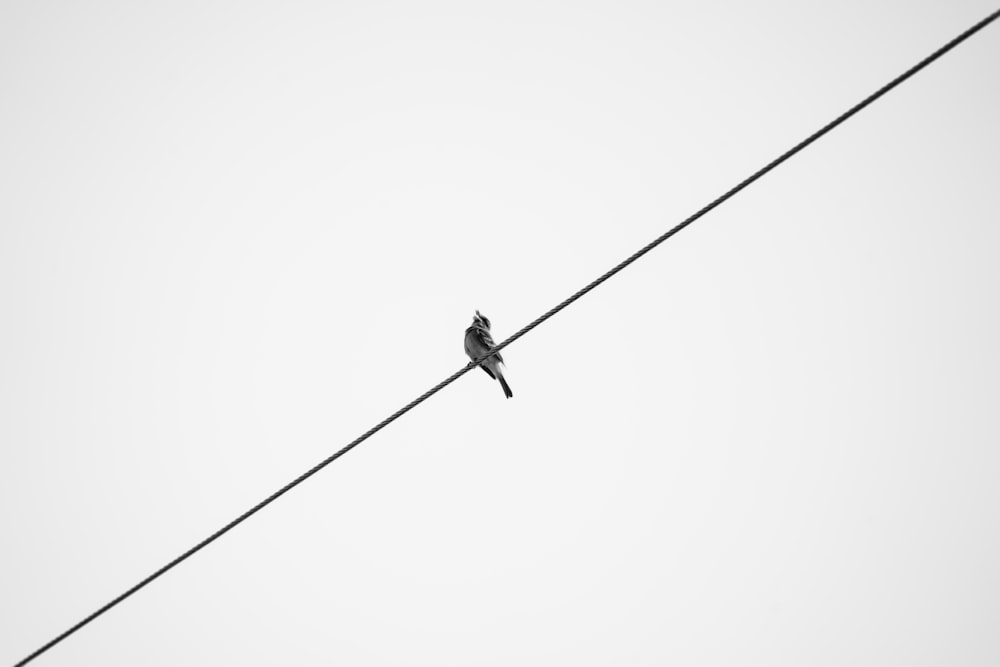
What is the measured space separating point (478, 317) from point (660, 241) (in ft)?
21.2

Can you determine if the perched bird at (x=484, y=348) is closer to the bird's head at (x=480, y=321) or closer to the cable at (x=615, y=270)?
the bird's head at (x=480, y=321)

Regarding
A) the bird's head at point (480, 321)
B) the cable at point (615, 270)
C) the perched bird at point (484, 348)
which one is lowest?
the cable at point (615, 270)

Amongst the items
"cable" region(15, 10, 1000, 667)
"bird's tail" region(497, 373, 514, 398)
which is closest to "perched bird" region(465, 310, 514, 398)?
"bird's tail" region(497, 373, 514, 398)

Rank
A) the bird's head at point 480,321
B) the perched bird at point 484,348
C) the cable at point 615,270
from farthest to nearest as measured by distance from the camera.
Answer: the bird's head at point 480,321 < the perched bird at point 484,348 < the cable at point 615,270

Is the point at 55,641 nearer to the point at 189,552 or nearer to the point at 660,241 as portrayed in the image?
the point at 189,552

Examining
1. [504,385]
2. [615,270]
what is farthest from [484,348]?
[615,270]

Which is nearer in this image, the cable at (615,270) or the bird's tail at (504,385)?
the cable at (615,270)

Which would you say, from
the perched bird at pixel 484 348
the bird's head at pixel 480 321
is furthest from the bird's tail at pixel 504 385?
the bird's head at pixel 480 321

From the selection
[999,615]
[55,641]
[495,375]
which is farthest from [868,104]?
[999,615]

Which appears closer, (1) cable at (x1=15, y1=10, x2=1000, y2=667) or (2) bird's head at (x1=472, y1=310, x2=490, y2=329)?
(1) cable at (x1=15, y1=10, x2=1000, y2=667)

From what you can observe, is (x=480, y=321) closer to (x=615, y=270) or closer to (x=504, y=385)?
(x=504, y=385)

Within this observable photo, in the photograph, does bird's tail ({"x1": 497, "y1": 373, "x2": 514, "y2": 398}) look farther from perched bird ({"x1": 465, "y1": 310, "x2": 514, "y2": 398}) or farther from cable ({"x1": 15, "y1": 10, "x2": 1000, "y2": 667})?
cable ({"x1": 15, "y1": 10, "x2": 1000, "y2": 667})

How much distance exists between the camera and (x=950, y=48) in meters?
2.97

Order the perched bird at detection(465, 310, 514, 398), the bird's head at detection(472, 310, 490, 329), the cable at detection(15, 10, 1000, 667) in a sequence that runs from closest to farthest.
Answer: the cable at detection(15, 10, 1000, 667)
the perched bird at detection(465, 310, 514, 398)
the bird's head at detection(472, 310, 490, 329)
